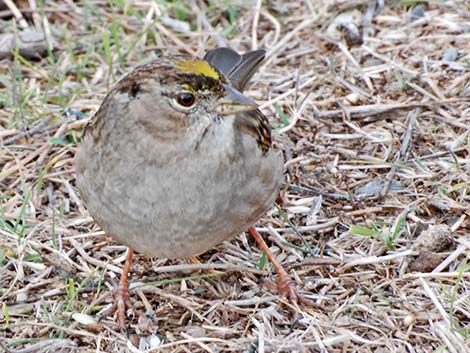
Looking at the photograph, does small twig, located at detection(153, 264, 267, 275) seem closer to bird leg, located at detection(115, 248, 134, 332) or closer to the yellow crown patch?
bird leg, located at detection(115, 248, 134, 332)

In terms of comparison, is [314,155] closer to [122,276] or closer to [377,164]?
[377,164]

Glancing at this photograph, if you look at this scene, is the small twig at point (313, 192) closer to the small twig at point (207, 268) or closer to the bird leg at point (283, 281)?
the bird leg at point (283, 281)

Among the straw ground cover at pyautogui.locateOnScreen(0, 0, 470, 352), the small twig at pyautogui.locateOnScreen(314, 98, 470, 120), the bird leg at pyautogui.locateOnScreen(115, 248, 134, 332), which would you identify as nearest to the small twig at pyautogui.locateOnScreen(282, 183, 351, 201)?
the straw ground cover at pyautogui.locateOnScreen(0, 0, 470, 352)

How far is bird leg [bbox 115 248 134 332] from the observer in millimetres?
3955

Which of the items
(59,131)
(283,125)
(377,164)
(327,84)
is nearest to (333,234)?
(377,164)

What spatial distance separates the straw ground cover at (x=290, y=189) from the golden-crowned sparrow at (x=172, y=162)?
403 millimetres

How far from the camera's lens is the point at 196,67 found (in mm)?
3553

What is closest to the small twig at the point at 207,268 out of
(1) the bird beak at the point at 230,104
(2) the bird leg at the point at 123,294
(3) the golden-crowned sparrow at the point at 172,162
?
(2) the bird leg at the point at 123,294

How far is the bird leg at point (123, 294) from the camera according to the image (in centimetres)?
396

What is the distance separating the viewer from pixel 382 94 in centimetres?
524

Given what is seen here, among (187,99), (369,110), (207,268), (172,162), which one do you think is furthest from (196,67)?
(369,110)

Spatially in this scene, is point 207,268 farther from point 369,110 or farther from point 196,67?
point 369,110

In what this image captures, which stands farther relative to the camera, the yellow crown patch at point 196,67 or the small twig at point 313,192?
the small twig at point 313,192

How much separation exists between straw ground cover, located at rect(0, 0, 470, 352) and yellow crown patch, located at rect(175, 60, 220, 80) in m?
1.00
